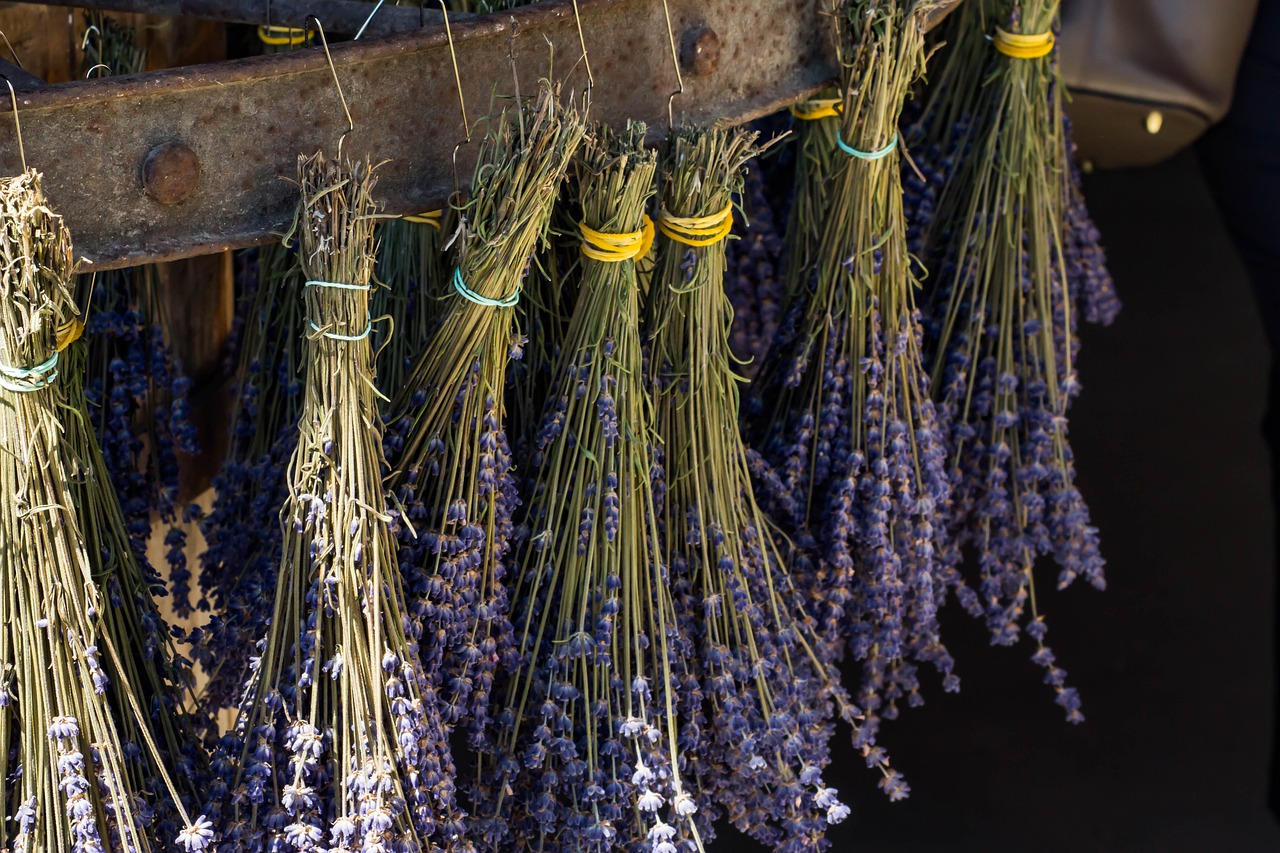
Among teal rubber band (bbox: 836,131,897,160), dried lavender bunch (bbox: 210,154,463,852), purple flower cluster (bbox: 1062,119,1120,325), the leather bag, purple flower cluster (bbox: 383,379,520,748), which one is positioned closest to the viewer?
dried lavender bunch (bbox: 210,154,463,852)

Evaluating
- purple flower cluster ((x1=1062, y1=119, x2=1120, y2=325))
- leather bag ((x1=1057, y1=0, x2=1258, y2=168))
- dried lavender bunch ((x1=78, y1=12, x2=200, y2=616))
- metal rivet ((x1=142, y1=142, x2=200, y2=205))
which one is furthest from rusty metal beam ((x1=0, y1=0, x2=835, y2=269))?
leather bag ((x1=1057, y1=0, x2=1258, y2=168))

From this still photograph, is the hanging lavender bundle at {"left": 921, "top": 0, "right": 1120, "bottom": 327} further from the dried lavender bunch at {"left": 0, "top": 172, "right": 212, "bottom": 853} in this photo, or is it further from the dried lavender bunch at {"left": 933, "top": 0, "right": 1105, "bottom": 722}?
the dried lavender bunch at {"left": 0, "top": 172, "right": 212, "bottom": 853}

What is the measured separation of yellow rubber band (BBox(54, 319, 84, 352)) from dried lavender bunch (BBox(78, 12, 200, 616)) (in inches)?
10.9

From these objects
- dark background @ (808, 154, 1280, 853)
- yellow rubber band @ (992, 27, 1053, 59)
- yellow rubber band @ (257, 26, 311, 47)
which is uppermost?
yellow rubber band @ (257, 26, 311, 47)

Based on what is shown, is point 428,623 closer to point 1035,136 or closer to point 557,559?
point 557,559

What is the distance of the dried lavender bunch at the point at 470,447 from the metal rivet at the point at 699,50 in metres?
0.17

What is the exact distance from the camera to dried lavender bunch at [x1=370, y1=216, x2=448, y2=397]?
137 cm

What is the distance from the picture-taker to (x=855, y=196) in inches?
57.8

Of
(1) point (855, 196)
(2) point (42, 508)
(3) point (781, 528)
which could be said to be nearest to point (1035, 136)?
(1) point (855, 196)

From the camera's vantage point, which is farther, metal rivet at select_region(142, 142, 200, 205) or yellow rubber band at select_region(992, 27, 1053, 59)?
yellow rubber band at select_region(992, 27, 1053, 59)

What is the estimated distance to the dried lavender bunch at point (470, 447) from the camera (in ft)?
3.67

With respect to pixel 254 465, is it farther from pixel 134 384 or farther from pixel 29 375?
pixel 29 375

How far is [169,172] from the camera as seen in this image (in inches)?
40.3

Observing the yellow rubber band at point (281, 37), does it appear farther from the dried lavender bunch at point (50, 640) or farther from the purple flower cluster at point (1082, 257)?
the purple flower cluster at point (1082, 257)
